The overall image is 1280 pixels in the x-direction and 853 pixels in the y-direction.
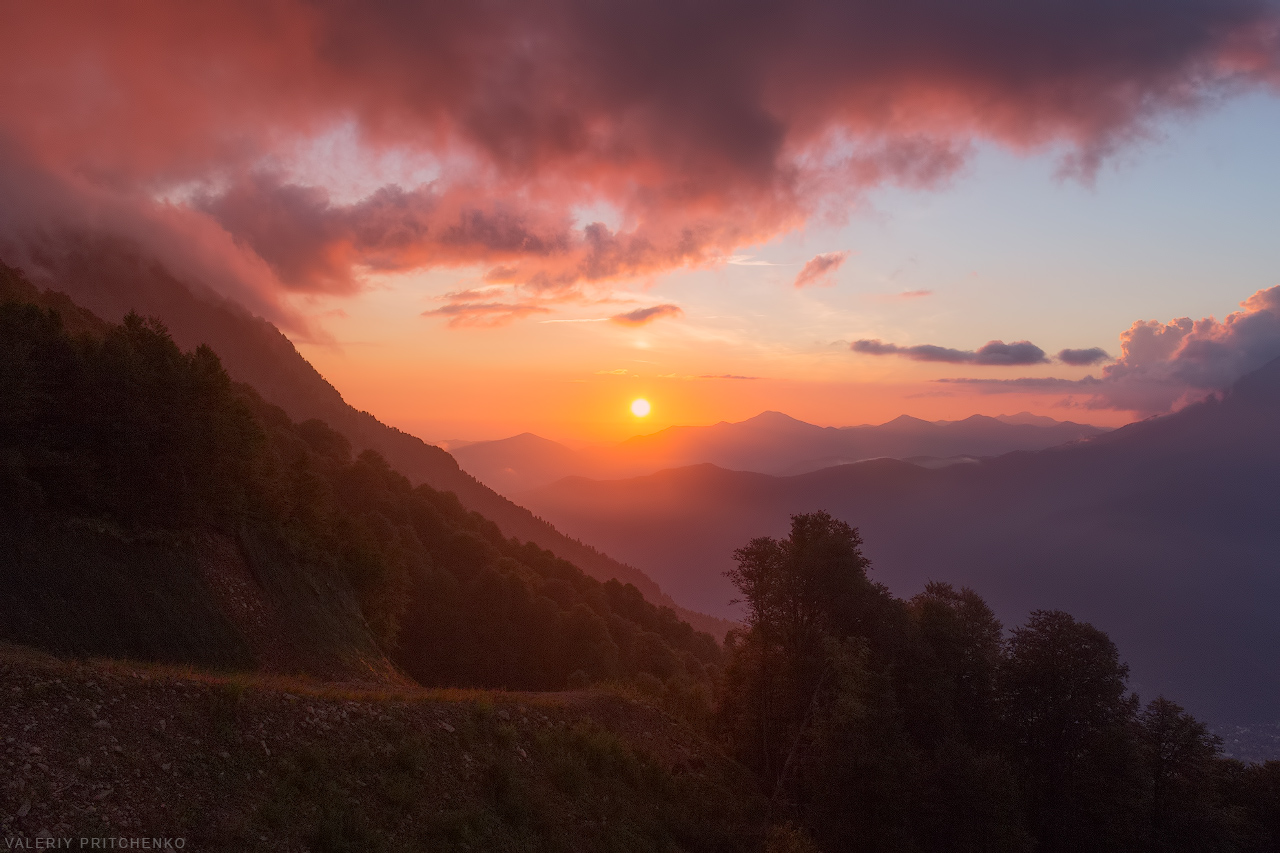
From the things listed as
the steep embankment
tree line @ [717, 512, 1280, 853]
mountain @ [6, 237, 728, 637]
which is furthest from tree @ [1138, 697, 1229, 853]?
mountain @ [6, 237, 728, 637]

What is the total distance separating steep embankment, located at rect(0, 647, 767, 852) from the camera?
11656 mm

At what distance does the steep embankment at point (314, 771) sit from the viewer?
11656mm

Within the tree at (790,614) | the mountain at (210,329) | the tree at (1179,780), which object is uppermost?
the mountain at (210,329)

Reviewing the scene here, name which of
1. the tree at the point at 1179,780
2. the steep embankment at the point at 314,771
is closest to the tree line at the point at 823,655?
the tree at the point at 1179,780

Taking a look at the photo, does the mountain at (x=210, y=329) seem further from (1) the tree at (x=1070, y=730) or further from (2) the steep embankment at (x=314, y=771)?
(2) the steep embankment at (x=314, y=771)

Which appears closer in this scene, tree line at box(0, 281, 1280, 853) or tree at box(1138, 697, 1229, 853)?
tree line at box(0, 281, 1280, 853)

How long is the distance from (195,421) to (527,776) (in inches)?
864

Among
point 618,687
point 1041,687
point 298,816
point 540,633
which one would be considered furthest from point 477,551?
point 298,816

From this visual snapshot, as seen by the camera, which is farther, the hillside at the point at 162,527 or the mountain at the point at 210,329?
the mountain at the point at 210,329

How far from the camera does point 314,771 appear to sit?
14805mm

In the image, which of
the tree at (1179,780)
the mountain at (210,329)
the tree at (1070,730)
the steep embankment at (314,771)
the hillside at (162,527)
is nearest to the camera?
the steep embankment at (314,771)

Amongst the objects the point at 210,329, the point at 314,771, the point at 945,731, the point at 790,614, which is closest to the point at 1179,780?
the point at 945,731

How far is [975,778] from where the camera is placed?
83.6ft

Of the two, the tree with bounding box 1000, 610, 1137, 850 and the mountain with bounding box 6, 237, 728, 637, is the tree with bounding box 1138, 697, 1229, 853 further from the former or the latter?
the mountain with bounding box 6, 237, 728, 637
